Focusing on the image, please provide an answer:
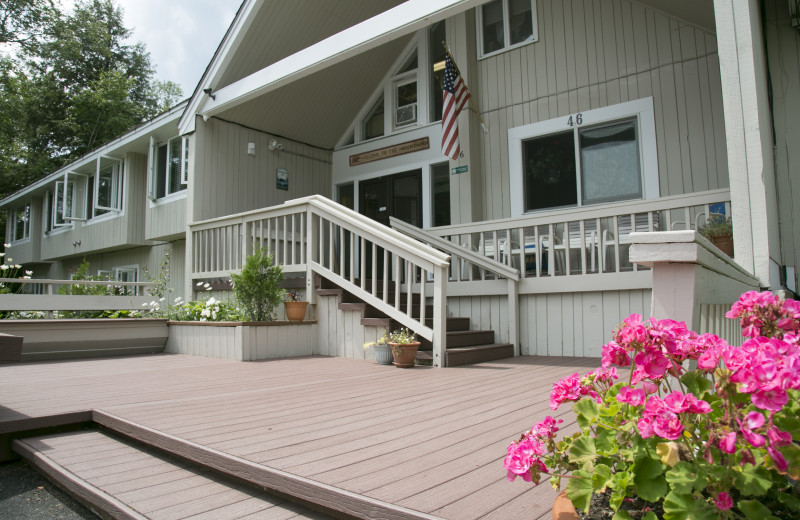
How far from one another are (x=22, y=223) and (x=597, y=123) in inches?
735

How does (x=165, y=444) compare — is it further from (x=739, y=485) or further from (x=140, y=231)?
(x=140, y=231)

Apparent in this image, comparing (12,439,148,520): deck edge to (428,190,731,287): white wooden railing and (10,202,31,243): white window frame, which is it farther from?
(10,202,31,243): white window frame

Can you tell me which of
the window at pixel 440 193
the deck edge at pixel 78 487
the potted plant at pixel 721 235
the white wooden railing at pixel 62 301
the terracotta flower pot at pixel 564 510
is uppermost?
the window at pixel 440 193

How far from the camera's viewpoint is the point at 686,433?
113 cm

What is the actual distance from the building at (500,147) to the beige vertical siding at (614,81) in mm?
21

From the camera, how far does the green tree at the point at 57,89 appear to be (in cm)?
2080

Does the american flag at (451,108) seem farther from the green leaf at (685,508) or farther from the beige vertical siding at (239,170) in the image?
the green leaf at (685,508)

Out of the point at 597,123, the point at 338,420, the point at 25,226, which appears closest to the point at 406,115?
the point at 597,123

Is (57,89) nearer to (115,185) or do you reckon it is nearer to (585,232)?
(115,185)

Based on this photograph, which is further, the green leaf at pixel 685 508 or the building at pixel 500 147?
the building at pixel 500 147

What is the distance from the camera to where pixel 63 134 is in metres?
22.8

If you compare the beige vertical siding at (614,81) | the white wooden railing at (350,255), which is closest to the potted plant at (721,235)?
the beige vertical siding at (614,81)

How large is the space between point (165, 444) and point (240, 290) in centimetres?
345

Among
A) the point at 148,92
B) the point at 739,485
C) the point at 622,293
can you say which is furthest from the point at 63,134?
the point at 739,485
